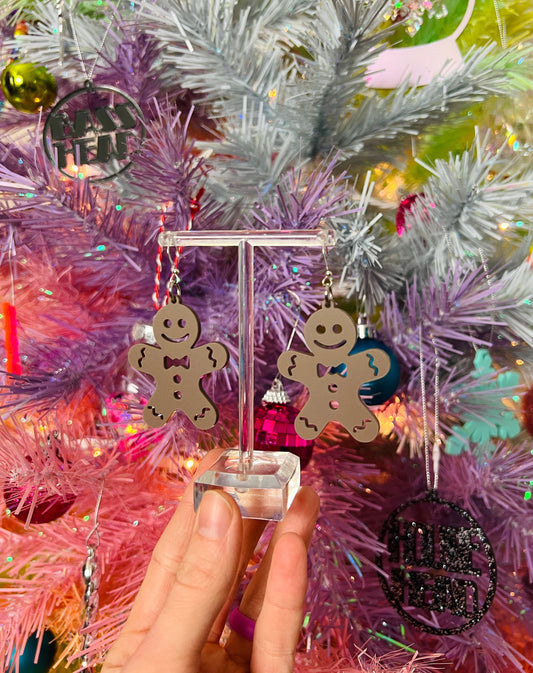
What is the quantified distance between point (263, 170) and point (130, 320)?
0.21 meters

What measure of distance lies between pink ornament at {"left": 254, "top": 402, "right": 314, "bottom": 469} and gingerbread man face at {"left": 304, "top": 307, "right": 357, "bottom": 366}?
0.10 m

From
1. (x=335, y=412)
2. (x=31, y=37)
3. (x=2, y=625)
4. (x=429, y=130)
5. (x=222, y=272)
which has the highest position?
(x=31, y=37)

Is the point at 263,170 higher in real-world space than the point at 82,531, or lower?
higher

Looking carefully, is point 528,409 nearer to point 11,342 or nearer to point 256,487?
Result: point 256,487

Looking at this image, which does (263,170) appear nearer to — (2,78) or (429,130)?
(429,130)

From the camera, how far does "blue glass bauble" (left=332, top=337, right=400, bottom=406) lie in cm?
50

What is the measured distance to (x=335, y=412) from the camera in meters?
0.42

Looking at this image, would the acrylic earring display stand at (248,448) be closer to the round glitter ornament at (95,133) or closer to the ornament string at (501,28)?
the round glitter ornament at (95,133)

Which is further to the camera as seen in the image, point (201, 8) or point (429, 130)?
point (429, 130)

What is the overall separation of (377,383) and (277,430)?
11cm

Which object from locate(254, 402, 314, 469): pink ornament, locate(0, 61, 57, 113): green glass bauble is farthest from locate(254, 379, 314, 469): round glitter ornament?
locate(0, 61, 57, 113): green glass bauble

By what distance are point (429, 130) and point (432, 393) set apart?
30 cm

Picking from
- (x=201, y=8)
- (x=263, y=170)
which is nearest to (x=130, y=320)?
(x=263, y=170)

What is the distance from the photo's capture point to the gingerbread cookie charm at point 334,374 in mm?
406
